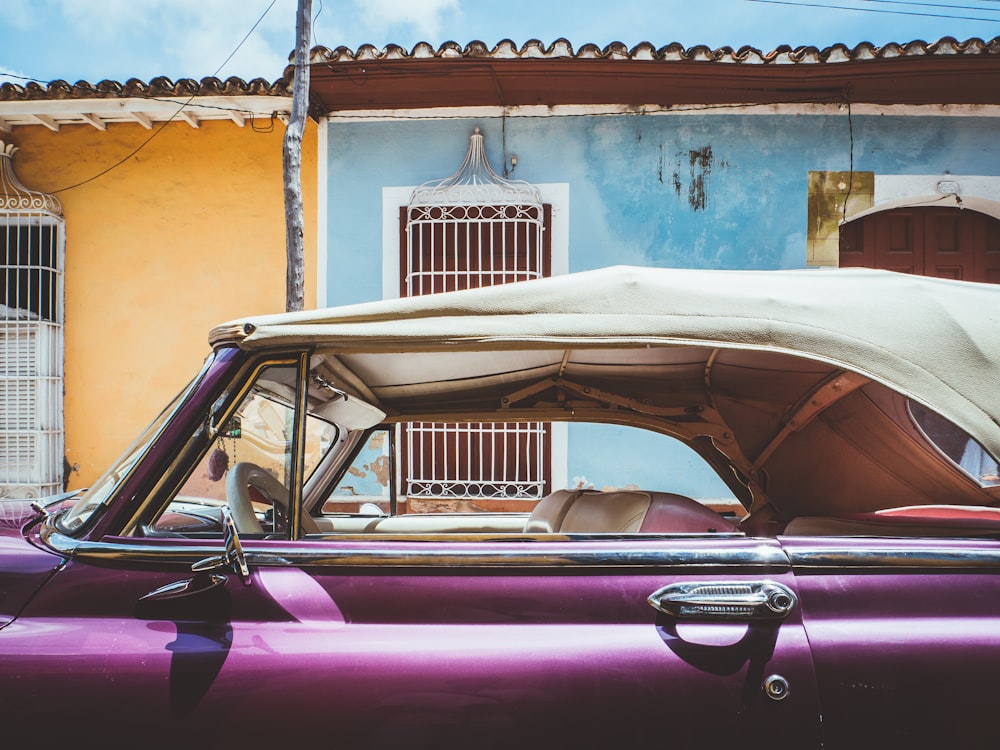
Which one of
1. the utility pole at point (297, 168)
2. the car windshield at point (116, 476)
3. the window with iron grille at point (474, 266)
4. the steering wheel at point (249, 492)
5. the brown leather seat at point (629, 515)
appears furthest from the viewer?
the window with iron grille at point (474, 266)

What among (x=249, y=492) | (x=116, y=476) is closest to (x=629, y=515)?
(x=249, y=492)

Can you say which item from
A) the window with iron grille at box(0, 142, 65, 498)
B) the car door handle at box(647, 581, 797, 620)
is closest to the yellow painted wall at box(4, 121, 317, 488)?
the window with iron grille at box(0, 142, 65, 498)

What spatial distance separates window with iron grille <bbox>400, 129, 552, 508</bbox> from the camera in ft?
21.9

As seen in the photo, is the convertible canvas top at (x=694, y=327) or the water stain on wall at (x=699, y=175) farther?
the water stain on wall at (x=699, y=175)

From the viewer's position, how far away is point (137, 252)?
700 centimetres

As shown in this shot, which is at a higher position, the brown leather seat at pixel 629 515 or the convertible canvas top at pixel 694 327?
the convertible canvas top at pixel 694 327

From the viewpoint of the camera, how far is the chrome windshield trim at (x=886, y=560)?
1483 millimetres

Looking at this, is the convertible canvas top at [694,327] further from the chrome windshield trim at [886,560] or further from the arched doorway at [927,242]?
the arched doorway at [927,242]

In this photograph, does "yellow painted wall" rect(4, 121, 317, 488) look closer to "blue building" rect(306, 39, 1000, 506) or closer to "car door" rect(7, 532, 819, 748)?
"blue building" rect(306, 39, 1000, 506)

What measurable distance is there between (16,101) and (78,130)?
23.5 inches

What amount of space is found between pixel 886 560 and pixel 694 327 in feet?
2.09

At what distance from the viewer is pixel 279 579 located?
1.50 meters

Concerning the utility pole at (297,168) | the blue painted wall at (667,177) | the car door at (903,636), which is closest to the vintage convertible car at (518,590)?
the car door at (903,636)

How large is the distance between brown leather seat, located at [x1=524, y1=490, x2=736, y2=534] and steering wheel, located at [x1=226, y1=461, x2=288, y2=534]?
813 mm
